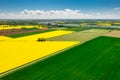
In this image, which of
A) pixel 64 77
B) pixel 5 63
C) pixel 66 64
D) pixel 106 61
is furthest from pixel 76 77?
pixel 5 63

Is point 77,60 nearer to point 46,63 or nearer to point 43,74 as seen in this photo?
point 46,63

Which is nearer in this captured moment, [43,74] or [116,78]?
[116,78]

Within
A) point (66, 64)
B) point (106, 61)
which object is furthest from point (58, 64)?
point (106, 61)

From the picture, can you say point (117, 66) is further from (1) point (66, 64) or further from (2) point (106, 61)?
(1) point (66, 64)

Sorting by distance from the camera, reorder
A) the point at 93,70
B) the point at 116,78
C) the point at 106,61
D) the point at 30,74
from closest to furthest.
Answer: the point at 116,78, the point at 30,74, the point at 93,70, the point at 106,61

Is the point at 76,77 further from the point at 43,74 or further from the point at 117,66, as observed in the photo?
the point at 117,66

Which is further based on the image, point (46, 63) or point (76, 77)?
point (46, 63)

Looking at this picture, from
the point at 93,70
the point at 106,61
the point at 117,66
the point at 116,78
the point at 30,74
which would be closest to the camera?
the point at 116,78

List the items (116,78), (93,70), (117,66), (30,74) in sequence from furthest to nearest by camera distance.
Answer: (117,66) → (93,70) → (30,74) → (116,78)

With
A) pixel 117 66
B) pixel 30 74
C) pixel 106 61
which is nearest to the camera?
pixel 30 74
